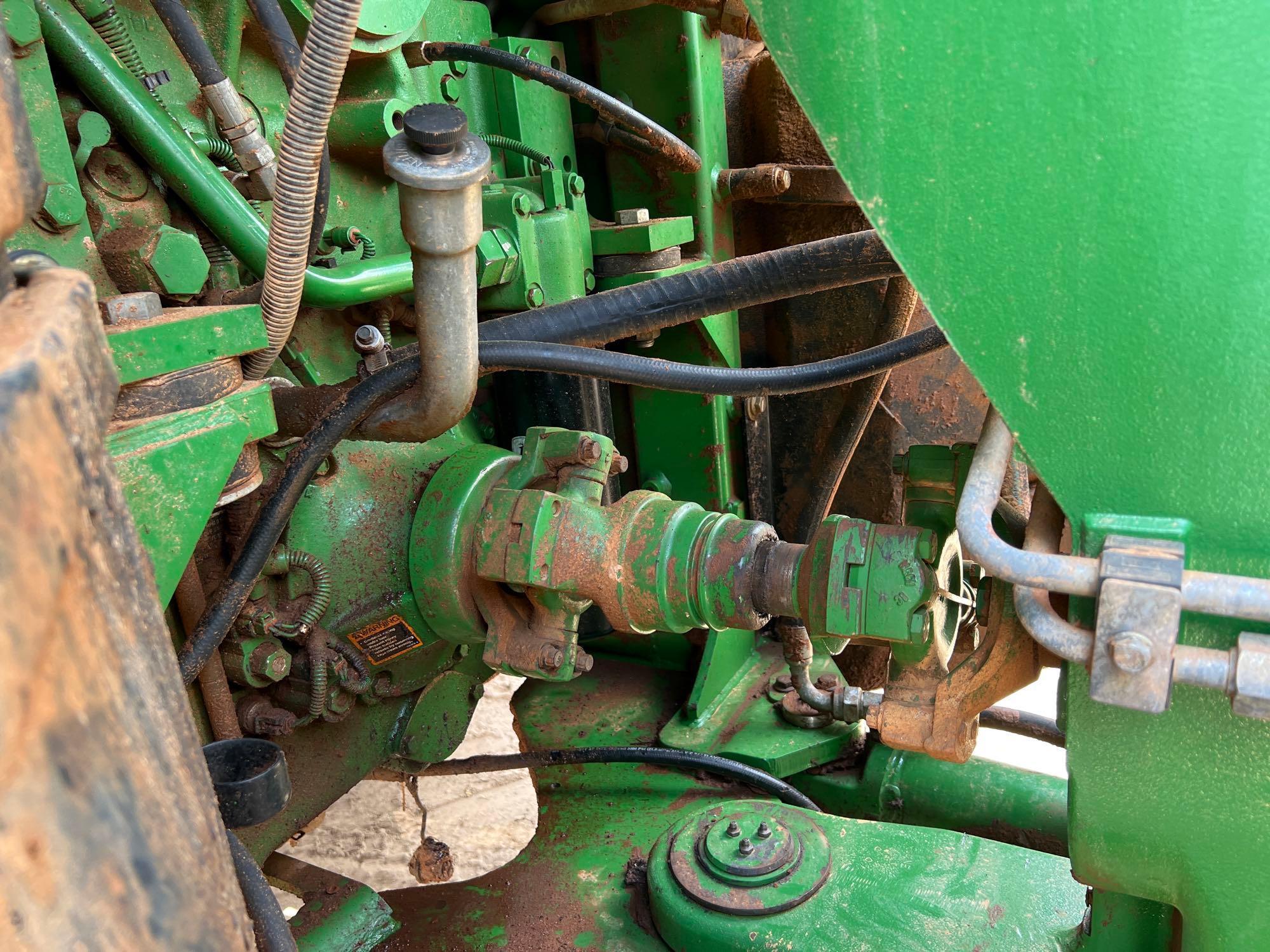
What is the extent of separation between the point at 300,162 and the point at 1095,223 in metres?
0.58

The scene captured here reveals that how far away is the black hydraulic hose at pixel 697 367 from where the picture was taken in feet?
3.37

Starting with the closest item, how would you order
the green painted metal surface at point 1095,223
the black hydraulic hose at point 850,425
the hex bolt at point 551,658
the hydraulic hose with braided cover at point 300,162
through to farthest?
the green painted metal surface at point 1095,223 < the hydraulic hose with braided cover at point 300,162 < the hex bolt at point 551,658 < the black hydraulic hose at point 850,425

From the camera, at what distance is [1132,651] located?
1.94 ft

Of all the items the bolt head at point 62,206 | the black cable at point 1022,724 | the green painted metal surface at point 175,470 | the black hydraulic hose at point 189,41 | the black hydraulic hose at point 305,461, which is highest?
the black hydraulic hose at point 189,41

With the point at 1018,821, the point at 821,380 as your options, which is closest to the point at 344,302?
the point at 821,380

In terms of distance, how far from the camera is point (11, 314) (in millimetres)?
363

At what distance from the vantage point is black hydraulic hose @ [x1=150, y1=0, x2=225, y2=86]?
90cm

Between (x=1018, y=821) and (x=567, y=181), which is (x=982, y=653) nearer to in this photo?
(x=1018, y=821)

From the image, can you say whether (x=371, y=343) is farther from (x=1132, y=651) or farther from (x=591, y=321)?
(x=1132, y=651)

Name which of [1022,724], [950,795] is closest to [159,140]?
[950,795]

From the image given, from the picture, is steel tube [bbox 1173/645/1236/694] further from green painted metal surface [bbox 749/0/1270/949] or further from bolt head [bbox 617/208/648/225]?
bolt head [bbox 617/208/648/225]

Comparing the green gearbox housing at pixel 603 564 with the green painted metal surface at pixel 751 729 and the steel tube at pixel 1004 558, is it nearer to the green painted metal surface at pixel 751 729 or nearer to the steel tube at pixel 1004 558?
the steel tube at pixel 1004 558

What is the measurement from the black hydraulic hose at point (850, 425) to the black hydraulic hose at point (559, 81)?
1.45 ft

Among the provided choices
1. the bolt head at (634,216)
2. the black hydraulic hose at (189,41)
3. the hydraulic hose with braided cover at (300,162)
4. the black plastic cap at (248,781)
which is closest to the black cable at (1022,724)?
the bolt head at (634,216)
